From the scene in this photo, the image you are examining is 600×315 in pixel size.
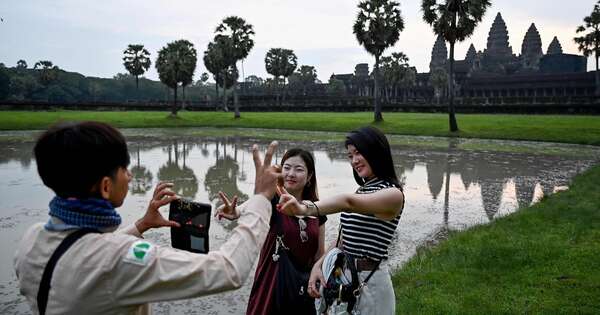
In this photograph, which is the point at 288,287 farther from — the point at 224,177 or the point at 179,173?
the point at 179,173

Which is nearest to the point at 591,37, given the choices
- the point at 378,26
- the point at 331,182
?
the point at 378,26

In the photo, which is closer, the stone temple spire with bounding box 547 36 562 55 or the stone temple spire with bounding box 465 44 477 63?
the stone temple spire with bounding box 547 36 562 55

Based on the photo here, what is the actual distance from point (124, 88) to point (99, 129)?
380 feet

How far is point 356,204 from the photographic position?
246cm

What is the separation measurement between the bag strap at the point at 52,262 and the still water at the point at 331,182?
3317 millimetres

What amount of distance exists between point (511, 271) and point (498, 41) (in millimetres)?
101669

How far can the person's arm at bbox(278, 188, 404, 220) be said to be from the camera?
2193 mm

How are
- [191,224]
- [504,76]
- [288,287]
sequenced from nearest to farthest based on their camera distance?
[191,224] < [288,287] < [504,76]

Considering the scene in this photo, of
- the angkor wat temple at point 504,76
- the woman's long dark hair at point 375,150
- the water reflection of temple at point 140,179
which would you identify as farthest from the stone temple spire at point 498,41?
the woman's long dark hair at point 375,150

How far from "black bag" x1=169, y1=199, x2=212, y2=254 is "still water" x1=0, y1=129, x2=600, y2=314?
2.94m

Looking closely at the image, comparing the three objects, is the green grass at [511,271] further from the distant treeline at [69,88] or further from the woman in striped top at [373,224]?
the distant treeline at [69,88]

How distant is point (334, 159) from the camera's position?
17281 mm

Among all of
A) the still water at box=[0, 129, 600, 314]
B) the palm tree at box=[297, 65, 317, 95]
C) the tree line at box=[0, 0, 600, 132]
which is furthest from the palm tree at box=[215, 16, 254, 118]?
the palm tree at box=[297, 65, 317, 95]

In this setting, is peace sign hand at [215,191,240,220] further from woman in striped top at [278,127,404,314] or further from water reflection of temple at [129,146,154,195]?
water reflection of temple at [129,146,154,195]
